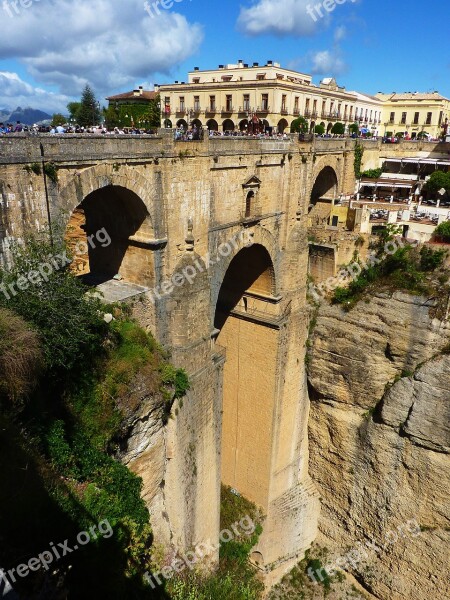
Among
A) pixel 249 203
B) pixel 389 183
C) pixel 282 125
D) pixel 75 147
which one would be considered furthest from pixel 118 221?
pixel 282 125

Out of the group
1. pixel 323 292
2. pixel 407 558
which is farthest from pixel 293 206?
pixel 407 558

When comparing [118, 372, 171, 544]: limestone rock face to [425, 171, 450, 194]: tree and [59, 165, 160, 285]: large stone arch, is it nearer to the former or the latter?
[59, 165, 160, 285]: large stone arch

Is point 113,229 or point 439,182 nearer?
point 113,229

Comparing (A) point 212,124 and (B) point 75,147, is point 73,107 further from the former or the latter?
(B) point 75,147

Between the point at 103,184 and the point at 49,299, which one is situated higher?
the point at 103,184

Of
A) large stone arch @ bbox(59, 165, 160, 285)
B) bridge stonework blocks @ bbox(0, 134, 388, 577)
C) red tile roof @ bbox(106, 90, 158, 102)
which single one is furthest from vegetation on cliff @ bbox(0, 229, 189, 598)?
red tile roof @ bbox(106, 90, 158, 102)

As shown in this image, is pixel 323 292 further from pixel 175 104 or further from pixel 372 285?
pixel 175 104
